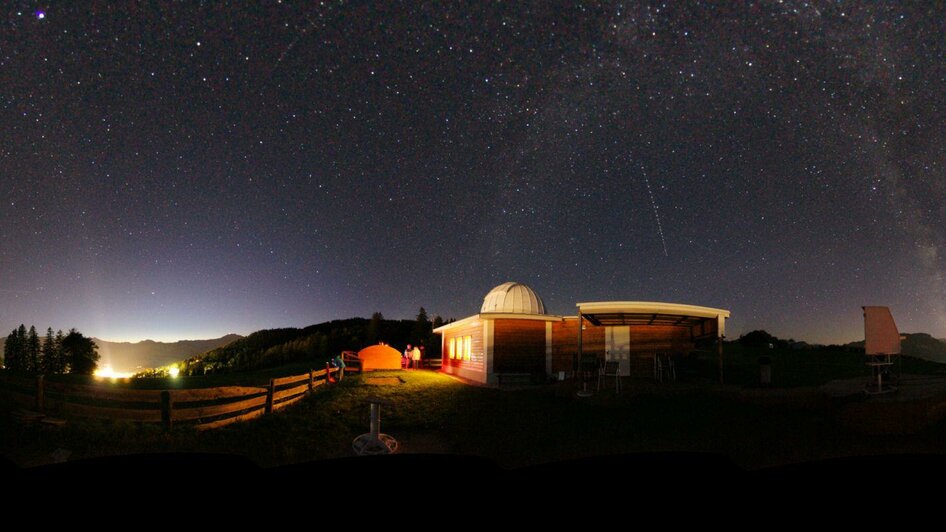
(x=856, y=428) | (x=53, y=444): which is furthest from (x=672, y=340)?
(x=53, y=444)

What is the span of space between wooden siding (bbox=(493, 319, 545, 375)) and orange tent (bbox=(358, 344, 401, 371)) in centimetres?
1706

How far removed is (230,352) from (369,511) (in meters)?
90.3

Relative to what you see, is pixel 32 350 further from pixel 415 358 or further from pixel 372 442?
pixel 372 442

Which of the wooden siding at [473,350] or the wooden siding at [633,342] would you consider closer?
the wooden siding at [633,342]

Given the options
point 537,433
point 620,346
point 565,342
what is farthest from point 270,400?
point 620,346

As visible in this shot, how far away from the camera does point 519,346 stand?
21312mm

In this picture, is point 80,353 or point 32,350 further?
point 32,350

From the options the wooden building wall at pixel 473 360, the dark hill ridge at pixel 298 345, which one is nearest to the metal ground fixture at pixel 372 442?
the wooden building wall at pixel 473 360

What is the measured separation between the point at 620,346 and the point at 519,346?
5.20 metres

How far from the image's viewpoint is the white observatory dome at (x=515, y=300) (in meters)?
25.1

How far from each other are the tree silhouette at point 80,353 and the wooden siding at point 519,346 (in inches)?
2805

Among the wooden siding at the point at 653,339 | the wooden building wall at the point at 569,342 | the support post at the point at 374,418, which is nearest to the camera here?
the support post at the point at 374,418

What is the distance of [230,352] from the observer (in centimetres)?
7775

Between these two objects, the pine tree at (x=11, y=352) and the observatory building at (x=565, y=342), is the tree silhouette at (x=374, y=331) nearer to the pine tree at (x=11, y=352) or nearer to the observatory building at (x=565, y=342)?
the pine tree at (x=11, y=352)
